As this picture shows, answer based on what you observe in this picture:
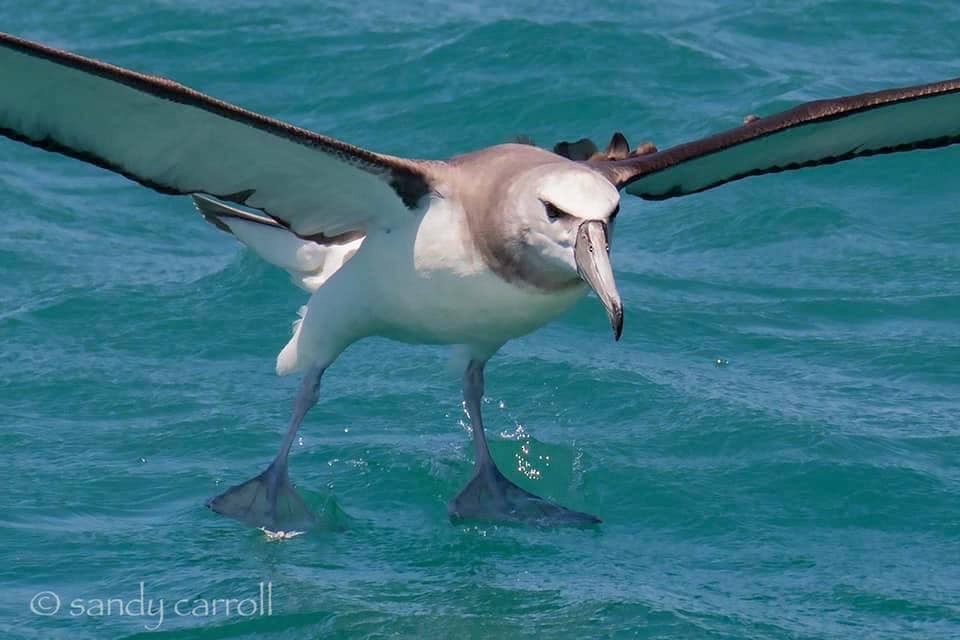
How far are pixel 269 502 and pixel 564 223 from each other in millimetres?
2299

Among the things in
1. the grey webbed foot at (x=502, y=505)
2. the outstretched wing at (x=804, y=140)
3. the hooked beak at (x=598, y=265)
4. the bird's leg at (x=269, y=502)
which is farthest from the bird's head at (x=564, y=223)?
the bird's leg at (x=269, y=502)

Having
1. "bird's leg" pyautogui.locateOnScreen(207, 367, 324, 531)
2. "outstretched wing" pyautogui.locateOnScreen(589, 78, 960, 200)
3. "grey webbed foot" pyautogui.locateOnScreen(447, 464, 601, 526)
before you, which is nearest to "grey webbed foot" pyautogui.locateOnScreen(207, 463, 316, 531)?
"bird's leg" pyautogui.locateOnScreen(207, 367, 324, 531)

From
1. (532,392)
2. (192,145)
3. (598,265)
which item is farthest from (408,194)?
(532,392)

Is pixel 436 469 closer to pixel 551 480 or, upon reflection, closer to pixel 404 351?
pixel 551 480

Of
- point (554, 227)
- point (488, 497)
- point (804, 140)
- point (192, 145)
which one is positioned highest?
point (804, 140)

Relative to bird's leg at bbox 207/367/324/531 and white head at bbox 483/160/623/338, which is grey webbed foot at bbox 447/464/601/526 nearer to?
bird's leg at bbox 207/367/324/531

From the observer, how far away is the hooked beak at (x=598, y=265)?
25.9 ft

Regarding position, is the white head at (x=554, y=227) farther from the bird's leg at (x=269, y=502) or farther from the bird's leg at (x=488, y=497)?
the bird's leg at (x=269, y=502)

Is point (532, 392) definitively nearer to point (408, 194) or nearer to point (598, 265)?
point (408, 194)

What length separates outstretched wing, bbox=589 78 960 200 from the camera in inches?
384

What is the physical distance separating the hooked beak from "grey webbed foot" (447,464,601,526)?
1754 mm

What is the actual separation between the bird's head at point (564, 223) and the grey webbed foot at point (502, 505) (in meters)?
1.42

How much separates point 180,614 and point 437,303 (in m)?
2.06

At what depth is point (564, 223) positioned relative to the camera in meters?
8.46
